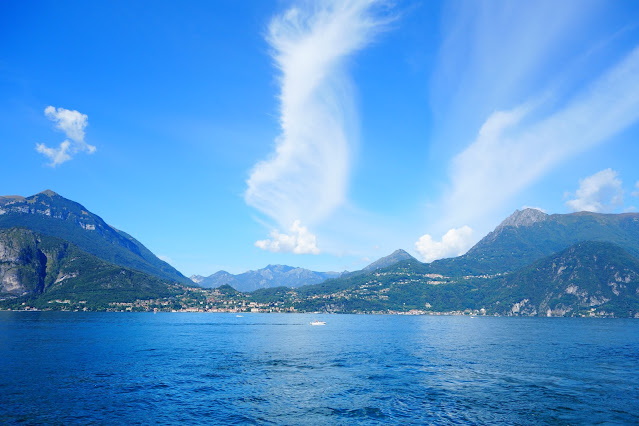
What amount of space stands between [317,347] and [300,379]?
5006 centimetres

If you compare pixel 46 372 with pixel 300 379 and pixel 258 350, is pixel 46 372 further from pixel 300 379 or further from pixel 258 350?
pixel 258 350

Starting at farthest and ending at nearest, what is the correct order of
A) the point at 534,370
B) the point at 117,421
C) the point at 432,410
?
the point at 534,370
the point at 432,410
the point at 117,421

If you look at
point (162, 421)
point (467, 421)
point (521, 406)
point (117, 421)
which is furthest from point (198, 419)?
Answer: point (521, 406)

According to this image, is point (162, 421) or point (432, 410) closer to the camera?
point (162, 421)

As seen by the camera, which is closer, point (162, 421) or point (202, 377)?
point (162, 421)

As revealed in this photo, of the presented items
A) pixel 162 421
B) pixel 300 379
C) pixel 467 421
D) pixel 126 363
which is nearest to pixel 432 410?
pixel 467 421

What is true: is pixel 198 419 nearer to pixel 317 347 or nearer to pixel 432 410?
pixel 432 410

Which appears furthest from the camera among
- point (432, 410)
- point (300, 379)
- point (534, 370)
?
point (534, 370)

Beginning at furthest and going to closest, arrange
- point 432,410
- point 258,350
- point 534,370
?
1. point 258,350
2. point 534,370
3. point 432,410

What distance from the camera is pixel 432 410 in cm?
4519

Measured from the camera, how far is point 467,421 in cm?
4100

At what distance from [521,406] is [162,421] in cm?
4154

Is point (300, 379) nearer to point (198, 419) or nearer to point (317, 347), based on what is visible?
point (198, 419)

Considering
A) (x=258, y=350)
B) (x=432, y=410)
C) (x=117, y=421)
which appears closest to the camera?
(x=117, y=421)
